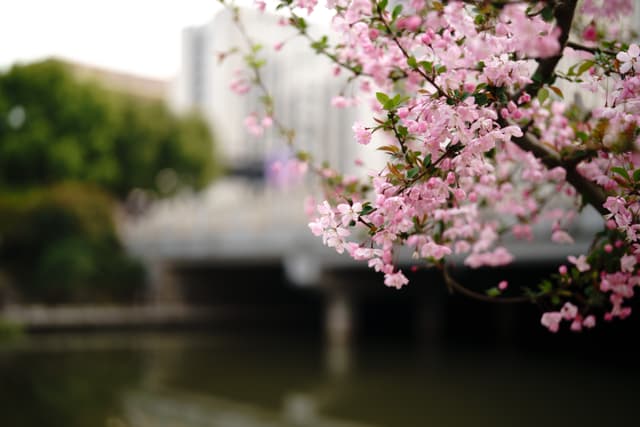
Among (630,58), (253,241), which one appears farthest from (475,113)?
(253,241)

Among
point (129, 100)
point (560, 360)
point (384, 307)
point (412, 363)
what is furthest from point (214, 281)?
point (560, 360)

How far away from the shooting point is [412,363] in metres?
21.0

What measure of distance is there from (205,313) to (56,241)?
6558 millimetres

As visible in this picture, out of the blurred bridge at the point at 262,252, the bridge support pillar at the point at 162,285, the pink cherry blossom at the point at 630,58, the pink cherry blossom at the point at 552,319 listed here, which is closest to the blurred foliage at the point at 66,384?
the blurred bridge at the point at 262,252

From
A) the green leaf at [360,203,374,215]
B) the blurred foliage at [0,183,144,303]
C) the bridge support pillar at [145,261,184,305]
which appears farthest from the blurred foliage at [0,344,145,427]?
the green leaf at [360,203,374,215]

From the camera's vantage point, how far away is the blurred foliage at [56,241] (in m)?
26.9

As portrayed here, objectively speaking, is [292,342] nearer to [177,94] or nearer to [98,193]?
[98,193]

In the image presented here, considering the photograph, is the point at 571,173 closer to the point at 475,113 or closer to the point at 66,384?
the point at 475,113

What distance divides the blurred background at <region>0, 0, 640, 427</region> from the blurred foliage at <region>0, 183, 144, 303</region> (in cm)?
7

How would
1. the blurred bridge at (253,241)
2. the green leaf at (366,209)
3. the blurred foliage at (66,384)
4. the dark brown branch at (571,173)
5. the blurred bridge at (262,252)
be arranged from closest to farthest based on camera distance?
the green leaf at (366,209), the dark brown branch at (571,173), the blurred foliage at (66,384), the blurred bridge at (253,241), the blurred bridge at (262,252)

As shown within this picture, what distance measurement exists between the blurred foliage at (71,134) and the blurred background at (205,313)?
0.08m

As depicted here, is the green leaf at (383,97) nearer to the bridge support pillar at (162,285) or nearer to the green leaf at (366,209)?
the green leaf at (366,209)

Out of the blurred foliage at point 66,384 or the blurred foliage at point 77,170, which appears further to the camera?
the blurred foliage at point 77,170

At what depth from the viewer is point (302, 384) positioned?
57.4 feet
